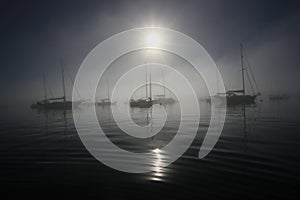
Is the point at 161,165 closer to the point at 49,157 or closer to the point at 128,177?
the point at 128,177

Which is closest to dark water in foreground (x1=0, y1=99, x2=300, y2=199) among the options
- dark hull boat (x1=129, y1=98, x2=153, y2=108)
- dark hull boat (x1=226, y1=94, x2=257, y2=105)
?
dark hull boat (x1=226, y1=94, x2=257, y2=105)

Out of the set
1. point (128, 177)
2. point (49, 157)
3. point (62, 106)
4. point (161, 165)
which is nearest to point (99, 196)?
point (128, 177)

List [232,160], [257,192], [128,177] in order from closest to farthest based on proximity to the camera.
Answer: [257,192] → [128,177] → [232,160]

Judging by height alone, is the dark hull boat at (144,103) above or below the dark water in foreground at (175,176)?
above

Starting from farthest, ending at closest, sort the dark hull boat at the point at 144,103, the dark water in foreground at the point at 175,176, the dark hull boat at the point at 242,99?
the dark hull boat at the point at 144,103 → the dark hull boat at the point at 242,99 → the dark water in foreground at the point at 175,176

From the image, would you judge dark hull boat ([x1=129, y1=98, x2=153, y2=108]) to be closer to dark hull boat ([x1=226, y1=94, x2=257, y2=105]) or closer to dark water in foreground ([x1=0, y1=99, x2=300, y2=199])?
dark hull boat ([x1=226, y1=94, x2=257, y2=105])

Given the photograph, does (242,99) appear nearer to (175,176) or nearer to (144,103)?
(144,103)

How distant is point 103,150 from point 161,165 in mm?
4520

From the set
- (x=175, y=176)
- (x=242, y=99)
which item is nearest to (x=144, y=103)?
(x=242, y=99)

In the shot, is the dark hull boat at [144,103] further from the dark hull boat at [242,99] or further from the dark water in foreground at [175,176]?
the dark water in foreground at [175,176]

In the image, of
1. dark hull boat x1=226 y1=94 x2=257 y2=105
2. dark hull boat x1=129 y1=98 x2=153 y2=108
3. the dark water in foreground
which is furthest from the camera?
dark hull boat x1=129 y1=98 x2=153 y2=108

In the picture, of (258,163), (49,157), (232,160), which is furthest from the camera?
(49,157)

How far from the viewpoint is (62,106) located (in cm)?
9038

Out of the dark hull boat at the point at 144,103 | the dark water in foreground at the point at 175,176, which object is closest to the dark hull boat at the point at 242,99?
the dark hull boat at the point at 144,103
